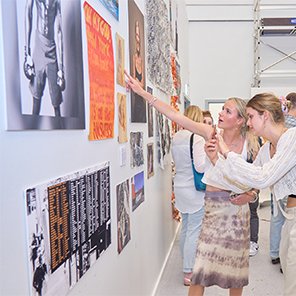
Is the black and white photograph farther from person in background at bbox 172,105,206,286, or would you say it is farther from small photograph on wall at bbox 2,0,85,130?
small photograph on wall at bbox 2,0,85,130

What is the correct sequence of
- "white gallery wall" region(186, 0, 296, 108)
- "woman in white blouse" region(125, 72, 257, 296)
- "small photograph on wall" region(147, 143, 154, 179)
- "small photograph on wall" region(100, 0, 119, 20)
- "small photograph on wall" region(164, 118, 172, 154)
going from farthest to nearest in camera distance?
"white gallery wall" region(186, 0, 296, 108), "small photograph on wall" region(164, 118, 172, 154), "small photograph on wall" region(147, 143, 154, 179), "woman in white blouse" region(125, 72, 257, 296), "small photograph on wall" region(100, 0, 119, 20)

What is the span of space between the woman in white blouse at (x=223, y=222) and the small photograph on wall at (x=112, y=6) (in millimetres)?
545

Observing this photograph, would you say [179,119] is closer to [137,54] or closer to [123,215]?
[137,54]

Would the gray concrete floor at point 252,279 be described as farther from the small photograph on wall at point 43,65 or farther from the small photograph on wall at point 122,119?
the small photograph on wall at point 43,65

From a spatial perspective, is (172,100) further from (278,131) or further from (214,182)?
(278,131)

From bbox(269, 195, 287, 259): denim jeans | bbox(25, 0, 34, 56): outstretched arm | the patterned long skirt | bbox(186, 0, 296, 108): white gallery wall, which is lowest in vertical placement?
bbox(269, 195, 287, 259): denim jeans

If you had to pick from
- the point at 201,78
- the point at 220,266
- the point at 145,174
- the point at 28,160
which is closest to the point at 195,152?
the point at 145,174

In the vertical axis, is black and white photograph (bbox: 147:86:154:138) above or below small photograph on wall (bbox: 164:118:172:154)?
above

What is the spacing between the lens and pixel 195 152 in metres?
A: 2.81

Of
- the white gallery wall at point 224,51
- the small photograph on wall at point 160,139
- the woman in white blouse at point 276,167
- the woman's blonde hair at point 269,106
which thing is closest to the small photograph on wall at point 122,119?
the woman in white blouse at point 276,167

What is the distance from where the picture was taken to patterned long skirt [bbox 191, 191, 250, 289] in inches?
86.1

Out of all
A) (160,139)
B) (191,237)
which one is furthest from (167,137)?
(191,237)

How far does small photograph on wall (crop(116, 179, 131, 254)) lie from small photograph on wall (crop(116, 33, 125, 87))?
519 millimetres

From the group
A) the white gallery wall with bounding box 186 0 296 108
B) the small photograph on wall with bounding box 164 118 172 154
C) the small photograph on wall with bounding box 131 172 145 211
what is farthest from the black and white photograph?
the white gallery wall with bounding box 186 0 296 108
